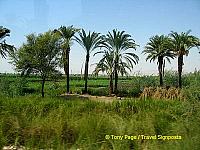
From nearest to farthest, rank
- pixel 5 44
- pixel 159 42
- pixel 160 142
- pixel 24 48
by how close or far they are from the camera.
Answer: pixel 160 142
pixel 5 44
pixel 24 48
pixel 159 42

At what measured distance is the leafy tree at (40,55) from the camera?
33.4m

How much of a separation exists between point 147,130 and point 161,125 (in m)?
0.71

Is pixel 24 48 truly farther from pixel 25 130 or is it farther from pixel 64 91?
pixel 25 130

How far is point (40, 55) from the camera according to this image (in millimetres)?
33625

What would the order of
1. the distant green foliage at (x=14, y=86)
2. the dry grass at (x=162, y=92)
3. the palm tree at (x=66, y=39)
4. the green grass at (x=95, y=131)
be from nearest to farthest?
the green grass at (x=95, y=131)
the dry grass at (x=162, y=92)
the distant green foliage at (x=14, y=86)
the palm tree at (x=66, y=39)

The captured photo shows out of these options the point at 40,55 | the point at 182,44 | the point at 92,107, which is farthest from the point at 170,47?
the point at 92,107

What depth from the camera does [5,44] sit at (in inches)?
1215

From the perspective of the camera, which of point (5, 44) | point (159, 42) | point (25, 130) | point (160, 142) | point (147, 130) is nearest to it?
point (160, 142)

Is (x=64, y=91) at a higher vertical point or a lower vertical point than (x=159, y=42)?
lower

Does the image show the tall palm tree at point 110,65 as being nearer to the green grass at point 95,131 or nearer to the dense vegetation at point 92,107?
A: the dense vegetation at point 92,107

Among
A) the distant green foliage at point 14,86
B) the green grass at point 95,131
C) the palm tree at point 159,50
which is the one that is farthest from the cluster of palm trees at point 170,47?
the green grass at point 95,131

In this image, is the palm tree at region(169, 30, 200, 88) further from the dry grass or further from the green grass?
the green grass

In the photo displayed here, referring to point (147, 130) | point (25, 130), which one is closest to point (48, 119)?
point (25, 130)

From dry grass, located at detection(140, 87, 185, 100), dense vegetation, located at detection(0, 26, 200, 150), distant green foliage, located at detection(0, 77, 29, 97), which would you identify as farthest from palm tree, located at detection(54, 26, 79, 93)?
dry grass, located at detection(140, 87, 185, 100)
